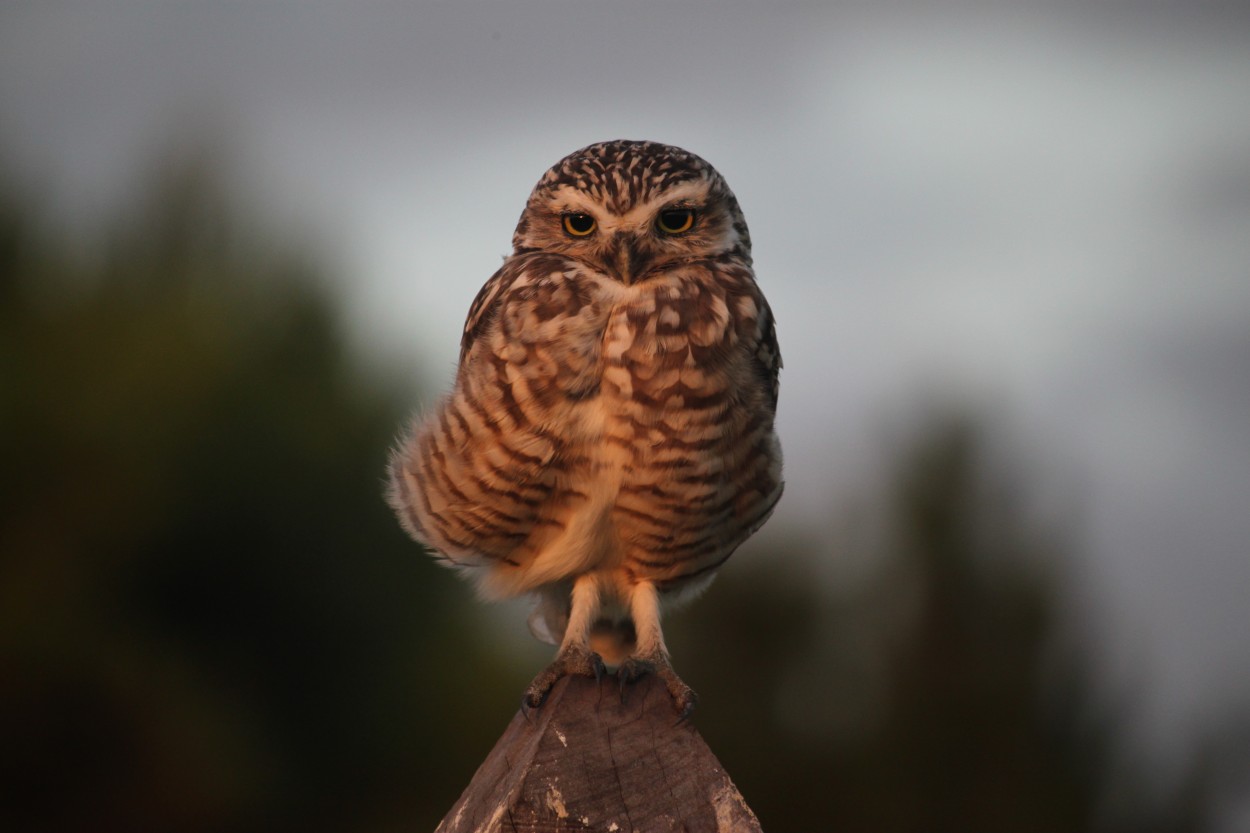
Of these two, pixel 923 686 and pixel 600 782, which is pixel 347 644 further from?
pixel 600 782

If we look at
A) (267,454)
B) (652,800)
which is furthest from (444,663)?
(652,800)

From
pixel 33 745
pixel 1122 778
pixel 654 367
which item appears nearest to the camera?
pixel 654 367

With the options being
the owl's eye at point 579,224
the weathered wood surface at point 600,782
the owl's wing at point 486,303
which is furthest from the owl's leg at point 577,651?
the owl's eye at point 579,224

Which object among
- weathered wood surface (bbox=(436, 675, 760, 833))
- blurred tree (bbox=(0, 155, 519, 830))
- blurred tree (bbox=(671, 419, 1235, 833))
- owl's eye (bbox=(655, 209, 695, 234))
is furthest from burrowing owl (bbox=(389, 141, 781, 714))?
blurred tree (bbox=(0, 155, 519, 830))

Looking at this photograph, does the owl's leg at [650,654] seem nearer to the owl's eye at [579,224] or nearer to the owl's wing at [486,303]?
the owl's wing at [486,303]

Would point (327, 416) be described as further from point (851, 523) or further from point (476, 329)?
point (476, 329)

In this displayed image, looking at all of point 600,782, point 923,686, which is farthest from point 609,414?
point 923,686
